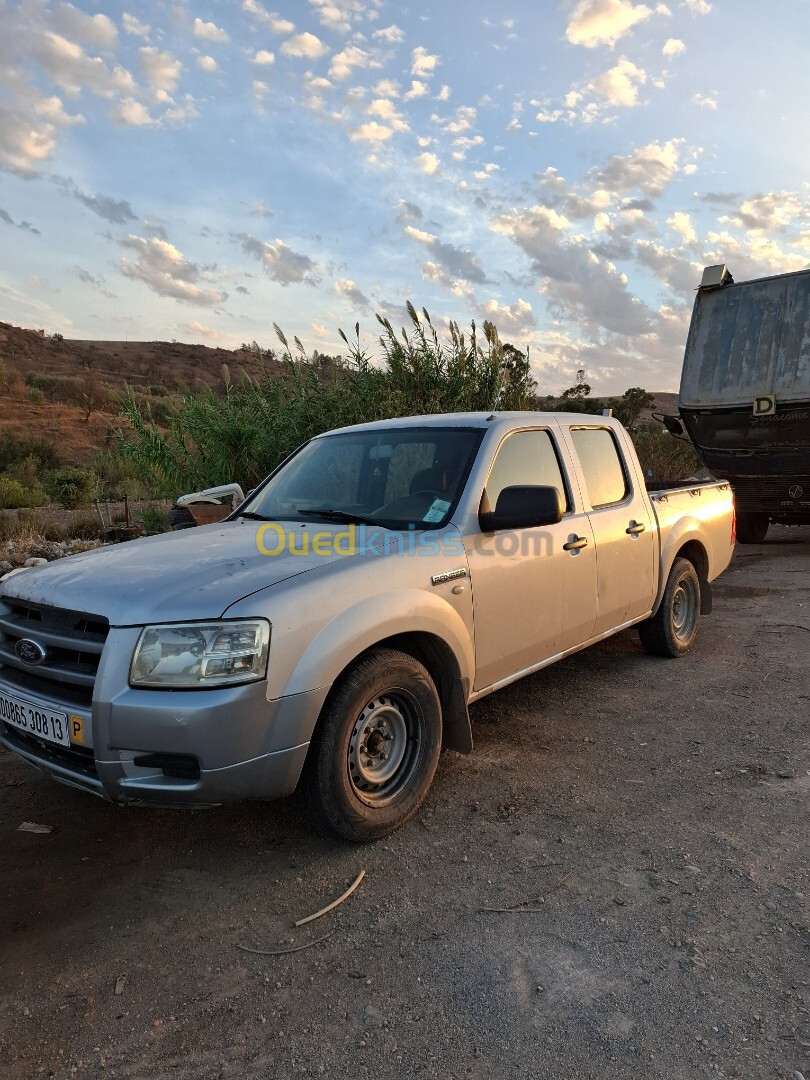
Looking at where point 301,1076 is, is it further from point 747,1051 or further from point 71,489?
point 71,489

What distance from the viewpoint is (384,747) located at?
3197 millimetres

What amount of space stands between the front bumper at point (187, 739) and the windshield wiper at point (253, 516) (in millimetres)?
1456

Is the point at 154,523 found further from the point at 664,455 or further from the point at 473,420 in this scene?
the point at 664,455

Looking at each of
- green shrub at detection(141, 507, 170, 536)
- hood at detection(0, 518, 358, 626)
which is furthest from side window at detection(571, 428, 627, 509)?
green shrub at detection(141, 507, 170, 536)

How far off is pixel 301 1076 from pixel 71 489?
1532cm

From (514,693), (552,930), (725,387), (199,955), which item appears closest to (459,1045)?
(552,930)

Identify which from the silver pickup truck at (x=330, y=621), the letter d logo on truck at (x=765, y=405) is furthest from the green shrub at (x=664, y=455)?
the silver pickup truck at (x=330, y=621)

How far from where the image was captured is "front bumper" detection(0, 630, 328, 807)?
8.34ft

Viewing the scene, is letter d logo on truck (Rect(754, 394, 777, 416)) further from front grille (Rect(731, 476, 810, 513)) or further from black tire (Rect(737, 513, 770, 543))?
black tire (Rect(737, 513, 770, 543))

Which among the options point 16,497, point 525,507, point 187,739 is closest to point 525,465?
point 525,507

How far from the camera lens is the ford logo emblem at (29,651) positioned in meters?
2.89

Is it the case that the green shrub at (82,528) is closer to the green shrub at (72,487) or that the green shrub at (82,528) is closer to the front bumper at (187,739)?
the green shrub at (72,487)

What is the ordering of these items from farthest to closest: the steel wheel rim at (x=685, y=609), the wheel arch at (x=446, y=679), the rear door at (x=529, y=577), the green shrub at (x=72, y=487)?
1. the green shrub at (x=72, y=487)
2. the steel wheel rim at (x=685, y=609)
3. the rear door at (x=529, y=577)
4. the wheel arch at (x=446, y=679)

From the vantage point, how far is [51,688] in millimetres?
2883
